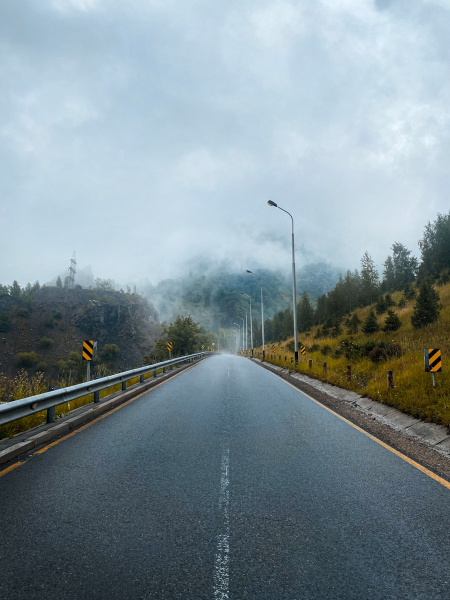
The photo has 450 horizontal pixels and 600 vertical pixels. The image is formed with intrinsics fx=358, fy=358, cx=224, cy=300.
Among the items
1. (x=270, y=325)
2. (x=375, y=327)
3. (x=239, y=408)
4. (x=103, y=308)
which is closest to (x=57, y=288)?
(x=103, y=308)

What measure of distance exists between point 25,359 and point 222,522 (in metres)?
141

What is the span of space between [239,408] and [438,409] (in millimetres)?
4346

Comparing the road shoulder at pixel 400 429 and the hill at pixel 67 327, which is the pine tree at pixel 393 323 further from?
the hill at pixel 67 327

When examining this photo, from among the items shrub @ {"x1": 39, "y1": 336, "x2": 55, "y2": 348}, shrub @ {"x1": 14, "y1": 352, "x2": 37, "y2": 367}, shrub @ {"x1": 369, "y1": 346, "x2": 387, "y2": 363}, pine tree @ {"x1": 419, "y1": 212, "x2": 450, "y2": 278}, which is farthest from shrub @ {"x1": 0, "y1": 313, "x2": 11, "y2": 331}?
shrub @ {"x1": 369, "y1": 346, "x2": 387, "y2": 363}

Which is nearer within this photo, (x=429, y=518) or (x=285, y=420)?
(x=429, y=518)

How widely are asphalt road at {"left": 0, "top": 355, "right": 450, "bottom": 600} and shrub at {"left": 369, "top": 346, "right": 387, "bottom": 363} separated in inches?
357

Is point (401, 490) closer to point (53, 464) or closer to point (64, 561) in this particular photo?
point (64, 561)

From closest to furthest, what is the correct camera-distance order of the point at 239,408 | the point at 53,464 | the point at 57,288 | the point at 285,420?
the point at 53,464
the point at 285,420
the point at 239,408
the point at 57,288

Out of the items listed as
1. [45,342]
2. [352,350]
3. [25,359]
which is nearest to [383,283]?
[352,350]

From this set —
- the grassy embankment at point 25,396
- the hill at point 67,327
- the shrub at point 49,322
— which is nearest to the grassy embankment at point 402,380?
the grassy embankment at point 25,396

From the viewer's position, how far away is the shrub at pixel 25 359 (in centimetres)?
12400

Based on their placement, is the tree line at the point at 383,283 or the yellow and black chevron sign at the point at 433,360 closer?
the yellow and black chevron sign at the point at 433,360

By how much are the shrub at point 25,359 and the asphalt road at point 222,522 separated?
448ft

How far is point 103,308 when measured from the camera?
176 meters
